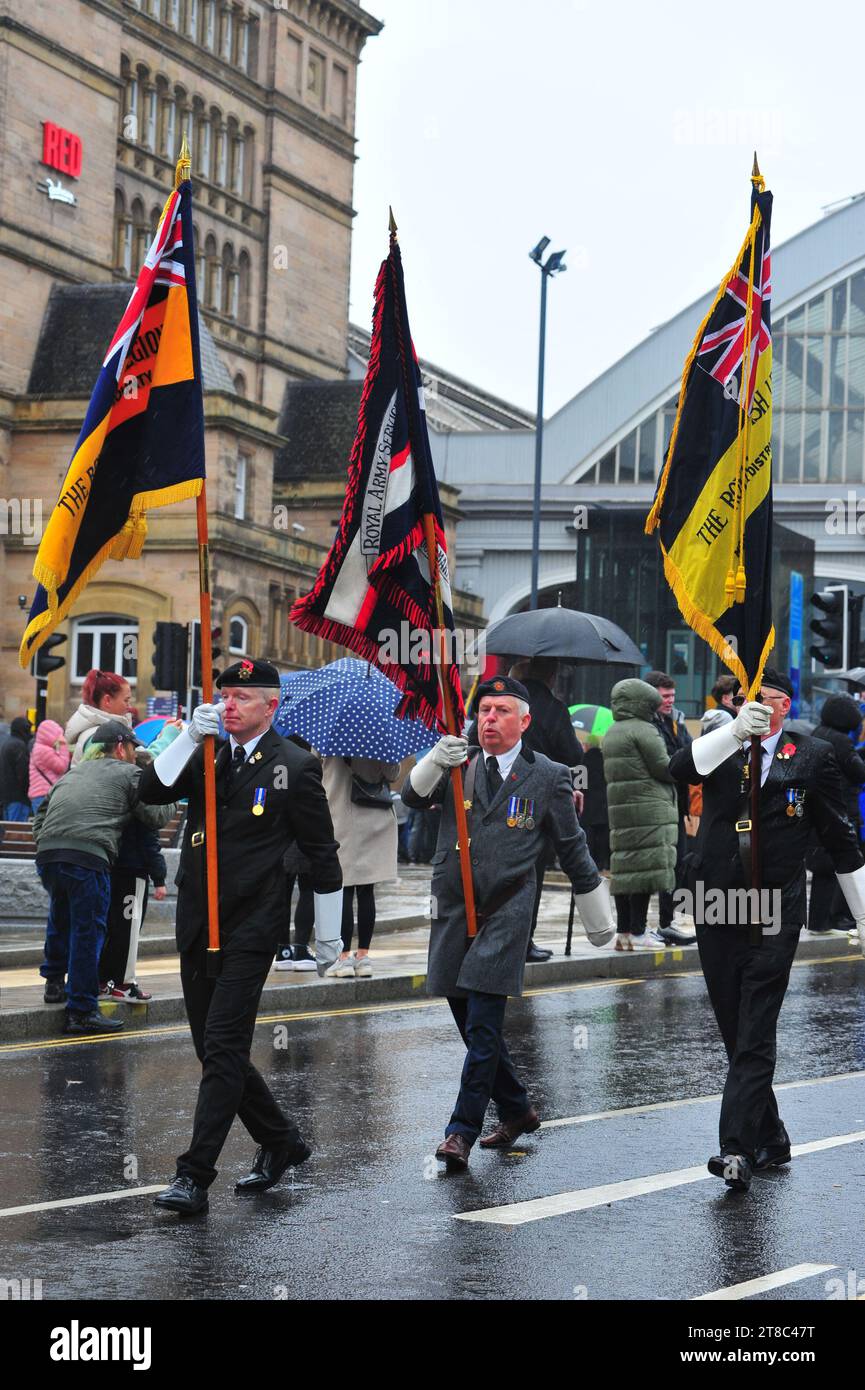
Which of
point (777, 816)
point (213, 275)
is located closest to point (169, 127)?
point (213, 275)

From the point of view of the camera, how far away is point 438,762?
8.40 meters

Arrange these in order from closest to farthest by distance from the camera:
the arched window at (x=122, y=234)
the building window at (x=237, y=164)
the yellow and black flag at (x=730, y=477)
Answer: the yellow and black flag at (x=730, y=477) → the arched window at (x=122, y=234) → the building window at (x=237, y=164)

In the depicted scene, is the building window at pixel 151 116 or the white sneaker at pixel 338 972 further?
the building window at pixel 151 116

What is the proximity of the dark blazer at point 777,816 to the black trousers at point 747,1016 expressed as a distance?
0.63 feet

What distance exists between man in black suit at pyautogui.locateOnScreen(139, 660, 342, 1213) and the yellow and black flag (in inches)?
71.3

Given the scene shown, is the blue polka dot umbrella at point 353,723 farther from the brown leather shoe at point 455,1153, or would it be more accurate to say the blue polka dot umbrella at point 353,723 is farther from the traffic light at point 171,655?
the traffic light at point 171,655

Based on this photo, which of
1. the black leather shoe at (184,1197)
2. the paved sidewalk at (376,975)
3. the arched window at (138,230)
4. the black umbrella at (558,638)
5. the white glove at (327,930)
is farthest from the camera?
the arched window at (138,230)

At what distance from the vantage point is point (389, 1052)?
1173 centimetres

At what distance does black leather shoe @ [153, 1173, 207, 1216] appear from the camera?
7.36 m

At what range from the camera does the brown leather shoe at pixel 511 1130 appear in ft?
29.1

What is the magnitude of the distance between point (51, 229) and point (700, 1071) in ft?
144

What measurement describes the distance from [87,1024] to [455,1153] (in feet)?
14.5

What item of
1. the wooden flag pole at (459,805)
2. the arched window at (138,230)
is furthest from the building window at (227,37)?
the wooden flag pole at (459,805)

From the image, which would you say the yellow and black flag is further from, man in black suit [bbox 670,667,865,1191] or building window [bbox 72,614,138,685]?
building window [bbox 72,614,138,685]
